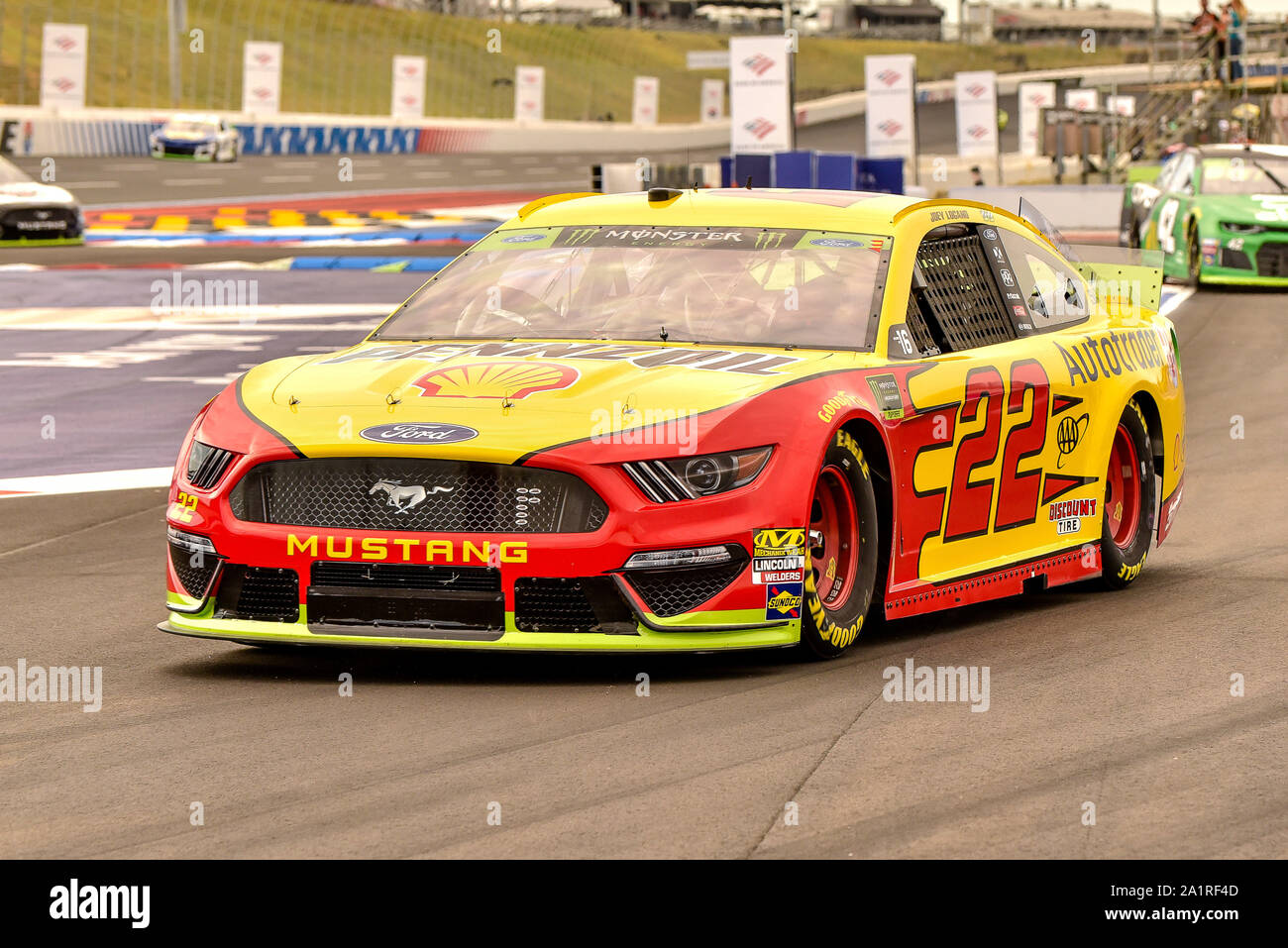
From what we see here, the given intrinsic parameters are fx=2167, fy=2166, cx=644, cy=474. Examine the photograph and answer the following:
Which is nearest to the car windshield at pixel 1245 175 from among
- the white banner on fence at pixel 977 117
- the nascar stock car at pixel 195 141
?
the white banner on fence at pixel 977 117

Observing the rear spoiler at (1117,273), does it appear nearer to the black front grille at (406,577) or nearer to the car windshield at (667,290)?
the car windshield at (667,290)

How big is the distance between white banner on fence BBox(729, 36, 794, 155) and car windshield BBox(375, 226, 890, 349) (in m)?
26.6

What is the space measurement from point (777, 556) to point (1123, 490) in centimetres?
276

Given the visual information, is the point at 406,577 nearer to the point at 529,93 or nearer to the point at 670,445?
the point at 670,445

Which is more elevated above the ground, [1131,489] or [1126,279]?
[1126,279]

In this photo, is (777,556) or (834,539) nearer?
(777,556)

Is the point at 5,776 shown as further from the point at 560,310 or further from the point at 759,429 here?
the point at 560,310

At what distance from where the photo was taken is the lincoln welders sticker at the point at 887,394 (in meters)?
6.77

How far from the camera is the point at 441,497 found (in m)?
6.20

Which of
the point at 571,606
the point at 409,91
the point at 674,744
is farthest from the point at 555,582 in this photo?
the point at 409,91

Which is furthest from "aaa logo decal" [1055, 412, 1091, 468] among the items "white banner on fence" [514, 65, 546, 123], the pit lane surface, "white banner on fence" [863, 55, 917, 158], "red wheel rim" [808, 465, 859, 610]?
"white banner on fence" [514, 65, 546, 123]

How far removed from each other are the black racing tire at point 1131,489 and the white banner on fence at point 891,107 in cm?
3000

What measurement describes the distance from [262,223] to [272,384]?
2781 centimetres
